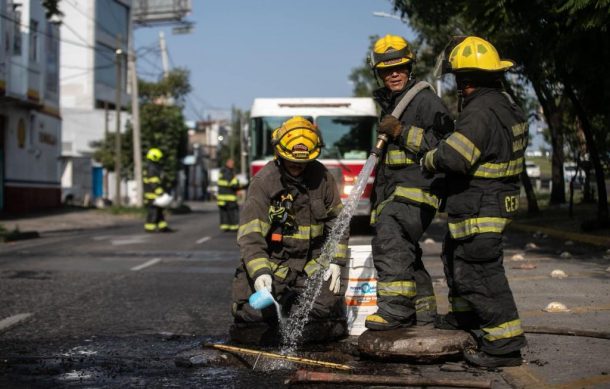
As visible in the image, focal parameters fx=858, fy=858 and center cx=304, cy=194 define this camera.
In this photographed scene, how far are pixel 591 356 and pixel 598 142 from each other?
14.3 m

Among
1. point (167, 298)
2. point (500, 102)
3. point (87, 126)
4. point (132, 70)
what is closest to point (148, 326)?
point (167, 298)

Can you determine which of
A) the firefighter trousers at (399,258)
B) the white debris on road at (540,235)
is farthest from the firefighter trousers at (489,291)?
the white debris on road at (540,235)

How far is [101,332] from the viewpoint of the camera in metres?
6.85

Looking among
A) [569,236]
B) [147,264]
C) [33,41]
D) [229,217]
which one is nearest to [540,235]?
[569,236]

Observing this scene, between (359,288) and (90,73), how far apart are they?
57.0 meters

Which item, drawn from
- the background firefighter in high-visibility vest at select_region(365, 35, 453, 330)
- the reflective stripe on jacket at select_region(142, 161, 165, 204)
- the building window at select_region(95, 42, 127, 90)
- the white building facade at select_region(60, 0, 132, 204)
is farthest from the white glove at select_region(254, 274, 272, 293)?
the building window at select_region(95, 42, 127, 90)

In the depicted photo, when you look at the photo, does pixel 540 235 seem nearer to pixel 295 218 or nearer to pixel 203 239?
pixel 203 239

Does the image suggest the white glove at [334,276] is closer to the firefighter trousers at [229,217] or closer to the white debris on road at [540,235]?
the white debris on road at [540,235]

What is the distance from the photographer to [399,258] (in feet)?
18.2

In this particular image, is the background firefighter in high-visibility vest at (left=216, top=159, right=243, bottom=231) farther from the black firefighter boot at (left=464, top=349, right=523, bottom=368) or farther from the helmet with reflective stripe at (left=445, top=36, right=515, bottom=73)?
the black firefighter boot at (left=464, top=349, right=523, bottom=368)

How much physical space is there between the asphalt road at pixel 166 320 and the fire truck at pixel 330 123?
148 inches

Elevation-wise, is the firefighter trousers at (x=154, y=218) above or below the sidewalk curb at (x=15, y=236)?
above

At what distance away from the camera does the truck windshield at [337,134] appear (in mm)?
17406

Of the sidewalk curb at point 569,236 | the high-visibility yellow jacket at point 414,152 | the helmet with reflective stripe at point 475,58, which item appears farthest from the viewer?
the sidewalk curb at point 569,236
